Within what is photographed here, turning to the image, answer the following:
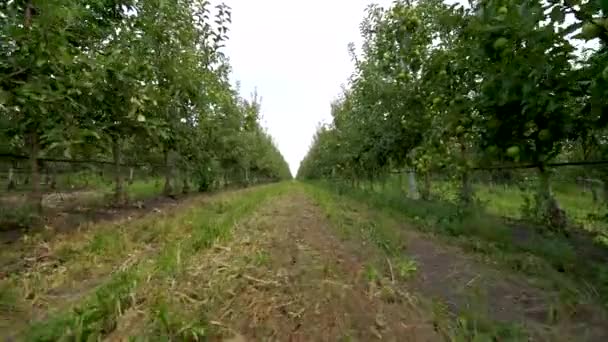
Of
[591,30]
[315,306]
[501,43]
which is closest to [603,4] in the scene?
[591,30]

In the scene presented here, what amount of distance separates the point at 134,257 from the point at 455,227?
505cm

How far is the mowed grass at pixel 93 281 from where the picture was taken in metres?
2.61

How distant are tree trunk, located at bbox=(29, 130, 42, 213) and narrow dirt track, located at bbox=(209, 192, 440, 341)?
15.0ft

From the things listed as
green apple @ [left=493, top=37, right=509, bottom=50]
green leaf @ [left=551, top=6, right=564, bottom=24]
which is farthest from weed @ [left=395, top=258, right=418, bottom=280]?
green leaf @ [left=551, top=6, right=564, bottom=24]

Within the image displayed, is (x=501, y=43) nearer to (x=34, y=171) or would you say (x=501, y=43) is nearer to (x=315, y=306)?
(x=315, y=306)

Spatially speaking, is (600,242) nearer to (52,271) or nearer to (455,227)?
(455,227)

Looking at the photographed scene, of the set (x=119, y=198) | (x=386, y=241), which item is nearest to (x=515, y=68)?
(x=386, y=241)

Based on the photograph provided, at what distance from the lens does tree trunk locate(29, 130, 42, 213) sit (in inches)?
264

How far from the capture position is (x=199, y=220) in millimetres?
7320

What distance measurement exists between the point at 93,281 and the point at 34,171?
3.78m

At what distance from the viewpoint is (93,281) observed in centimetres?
389

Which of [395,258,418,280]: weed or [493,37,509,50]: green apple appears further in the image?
[395,258,418,280]: weed

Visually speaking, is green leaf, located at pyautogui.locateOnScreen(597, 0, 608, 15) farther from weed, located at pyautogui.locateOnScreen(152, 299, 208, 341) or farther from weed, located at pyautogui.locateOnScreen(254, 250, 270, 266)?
weed, located at pyautogui.locateOnScreen(254, 250, 270, 266)

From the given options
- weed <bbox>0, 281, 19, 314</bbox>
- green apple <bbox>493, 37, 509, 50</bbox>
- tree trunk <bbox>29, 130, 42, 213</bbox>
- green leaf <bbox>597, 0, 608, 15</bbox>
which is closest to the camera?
green leaf <bbox>597, 0, 608, 15</bbox>
